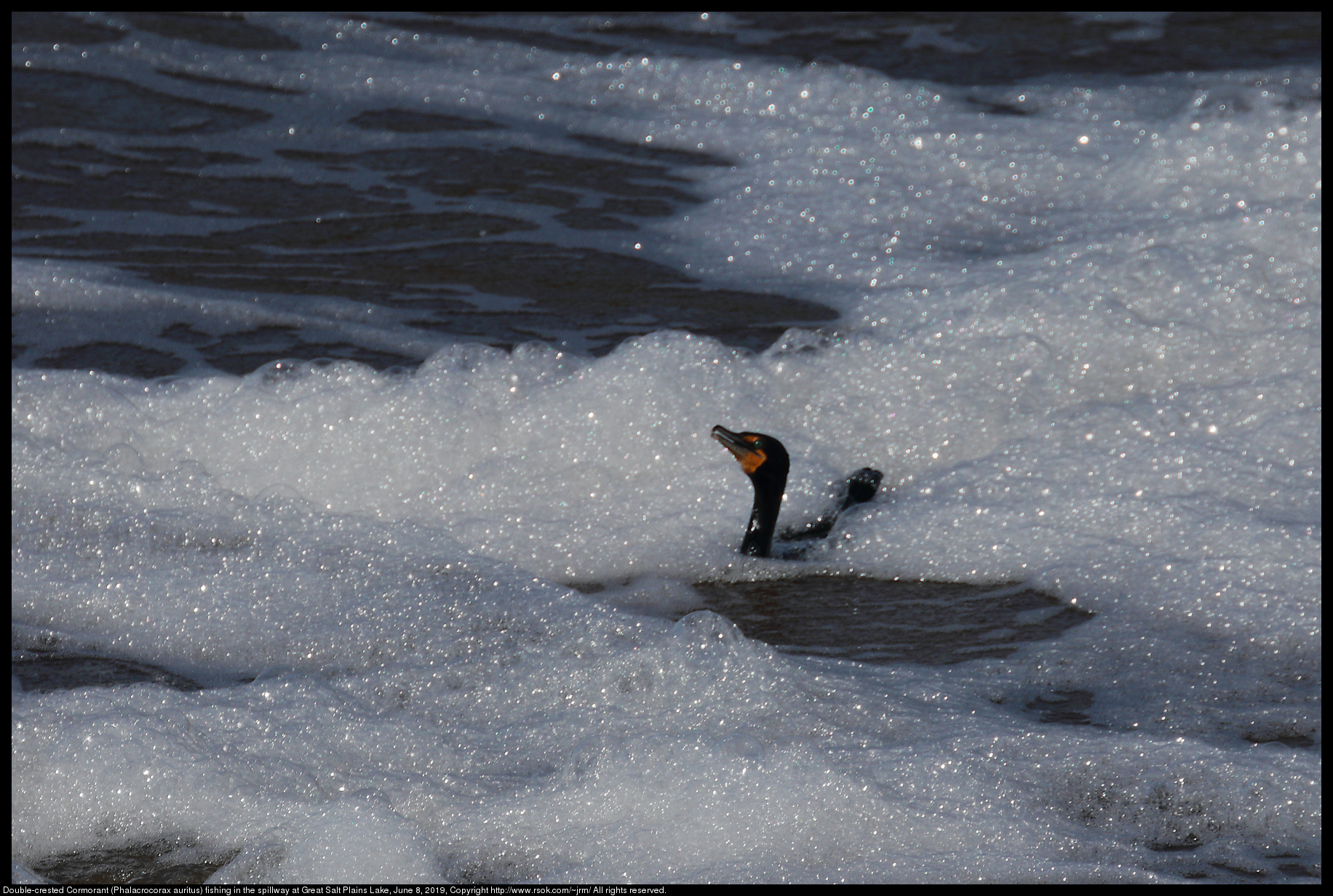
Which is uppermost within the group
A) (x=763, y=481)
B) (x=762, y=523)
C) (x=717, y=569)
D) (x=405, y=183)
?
(x=405, y=183)

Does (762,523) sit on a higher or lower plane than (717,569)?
higher

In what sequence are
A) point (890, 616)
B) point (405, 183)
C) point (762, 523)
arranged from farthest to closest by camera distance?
point (405, 183), point (762, 523), point (890, 616)

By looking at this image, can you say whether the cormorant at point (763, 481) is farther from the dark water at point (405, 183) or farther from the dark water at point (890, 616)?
the dark water at point (405, 183)

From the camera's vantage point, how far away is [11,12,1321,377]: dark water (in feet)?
17.4

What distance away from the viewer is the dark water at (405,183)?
5.32m

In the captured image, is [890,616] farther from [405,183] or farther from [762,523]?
[405,183]

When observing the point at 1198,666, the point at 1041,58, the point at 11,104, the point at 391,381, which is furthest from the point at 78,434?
the point at 1041,58

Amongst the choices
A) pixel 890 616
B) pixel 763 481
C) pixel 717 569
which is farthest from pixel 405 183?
pixel 890 616

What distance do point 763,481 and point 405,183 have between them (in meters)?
4.08

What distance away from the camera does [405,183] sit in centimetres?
696

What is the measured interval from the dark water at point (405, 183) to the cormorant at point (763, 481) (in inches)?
59.6

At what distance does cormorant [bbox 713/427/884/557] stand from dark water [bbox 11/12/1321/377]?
1.51m

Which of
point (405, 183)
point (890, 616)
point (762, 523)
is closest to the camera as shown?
point (890, 616)

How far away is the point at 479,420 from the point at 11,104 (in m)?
4.88
